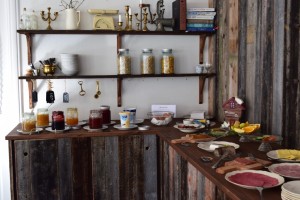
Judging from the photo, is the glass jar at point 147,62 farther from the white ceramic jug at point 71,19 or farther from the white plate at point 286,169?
the white plate at point 286,169

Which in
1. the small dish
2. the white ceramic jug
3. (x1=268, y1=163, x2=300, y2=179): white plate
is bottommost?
(x1=268, y1=163, x2=300, y2=179): white plate

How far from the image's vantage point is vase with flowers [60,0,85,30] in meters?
3.00

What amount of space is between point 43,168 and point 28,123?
0.35 metres

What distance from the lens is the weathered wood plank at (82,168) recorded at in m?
2.65

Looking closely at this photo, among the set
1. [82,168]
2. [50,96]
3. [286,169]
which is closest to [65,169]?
[82,168]

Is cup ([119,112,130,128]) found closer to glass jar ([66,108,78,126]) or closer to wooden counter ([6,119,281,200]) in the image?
wooden counter ([6,119,281,200])

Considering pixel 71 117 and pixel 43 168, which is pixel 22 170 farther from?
pixel 71 117

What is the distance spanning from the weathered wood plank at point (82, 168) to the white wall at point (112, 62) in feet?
1.89

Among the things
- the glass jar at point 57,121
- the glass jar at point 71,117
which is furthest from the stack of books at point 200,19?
the glass jar at point 57,121

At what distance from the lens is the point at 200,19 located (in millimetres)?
3139

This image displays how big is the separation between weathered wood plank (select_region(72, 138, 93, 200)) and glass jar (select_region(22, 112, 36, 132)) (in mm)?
342

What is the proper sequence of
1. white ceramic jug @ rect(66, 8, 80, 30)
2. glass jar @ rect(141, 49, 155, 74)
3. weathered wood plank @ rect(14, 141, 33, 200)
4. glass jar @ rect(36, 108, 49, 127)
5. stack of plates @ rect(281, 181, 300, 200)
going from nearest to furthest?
stack of plates @ rect(281, 181, 300, 200) < weathered wood plank @ rect(14, 141, 33, 200) < glass jar @ rect(36, 108, 49, 127) < white ceramic jug @ rect(66, 8, 80, 30) < glass jar @ rect(141, 49, 155, 74)

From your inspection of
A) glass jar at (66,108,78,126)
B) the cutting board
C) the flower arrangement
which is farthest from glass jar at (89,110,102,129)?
the cutting board

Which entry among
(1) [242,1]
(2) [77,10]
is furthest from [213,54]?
(2) [77,10]
